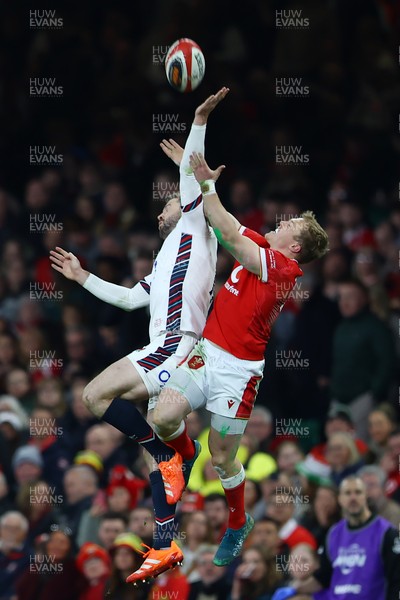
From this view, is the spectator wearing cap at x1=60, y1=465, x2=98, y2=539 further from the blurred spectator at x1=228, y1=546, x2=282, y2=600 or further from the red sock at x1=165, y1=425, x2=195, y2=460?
the red sock at x1=165, y1=425, x2=195, y2=460

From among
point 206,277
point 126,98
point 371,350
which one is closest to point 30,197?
point 126,98

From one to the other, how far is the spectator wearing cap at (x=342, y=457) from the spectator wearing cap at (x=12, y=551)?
9.92ft

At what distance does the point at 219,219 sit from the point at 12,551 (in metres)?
5.58

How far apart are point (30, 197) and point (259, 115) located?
10.6ft

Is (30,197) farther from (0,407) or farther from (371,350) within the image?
(371,350)

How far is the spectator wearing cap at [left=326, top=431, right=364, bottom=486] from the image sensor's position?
1430 cm

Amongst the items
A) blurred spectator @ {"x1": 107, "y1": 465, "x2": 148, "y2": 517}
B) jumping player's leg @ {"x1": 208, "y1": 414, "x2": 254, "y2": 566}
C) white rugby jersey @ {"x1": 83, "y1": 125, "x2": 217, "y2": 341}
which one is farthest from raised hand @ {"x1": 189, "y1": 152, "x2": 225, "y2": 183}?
blurred spectator @ {"x1": 107, "y1": 465, "x2": 148, "y2": 517}

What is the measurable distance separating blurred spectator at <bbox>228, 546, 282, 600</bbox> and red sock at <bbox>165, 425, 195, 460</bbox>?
226 cm

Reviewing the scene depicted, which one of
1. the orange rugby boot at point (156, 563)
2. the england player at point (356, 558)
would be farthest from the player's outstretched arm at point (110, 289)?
the england player at point (356, 558)

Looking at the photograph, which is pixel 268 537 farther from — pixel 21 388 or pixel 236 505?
pixel 21 388

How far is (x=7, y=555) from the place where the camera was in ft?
49.5

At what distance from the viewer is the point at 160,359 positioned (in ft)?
36.9

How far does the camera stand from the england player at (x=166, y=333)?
1120 cm

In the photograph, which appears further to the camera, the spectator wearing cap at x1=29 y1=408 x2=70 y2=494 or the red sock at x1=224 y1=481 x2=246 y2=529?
the spectator wearing cap at x1=29 y1=408 x2=70 y2=494
